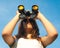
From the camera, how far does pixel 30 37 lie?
5188 mm

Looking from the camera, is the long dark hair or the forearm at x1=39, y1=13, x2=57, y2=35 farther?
the long dark hair

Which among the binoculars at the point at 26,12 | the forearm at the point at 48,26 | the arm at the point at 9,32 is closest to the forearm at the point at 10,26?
the arm at the point at 9,32

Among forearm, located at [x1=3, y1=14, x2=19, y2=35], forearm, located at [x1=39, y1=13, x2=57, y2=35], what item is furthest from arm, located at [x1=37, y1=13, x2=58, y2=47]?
forearm, located at [x1=3, y1=14, x2=19, y2=35]

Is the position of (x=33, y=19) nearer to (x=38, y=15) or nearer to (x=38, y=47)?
(x=38, y=15)

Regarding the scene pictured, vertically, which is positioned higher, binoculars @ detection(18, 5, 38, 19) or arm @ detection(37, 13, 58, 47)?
binoculars @ detection(18, 5, 38, 19)

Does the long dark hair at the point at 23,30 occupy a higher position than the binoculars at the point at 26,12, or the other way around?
the binoculars at the point at 26,12

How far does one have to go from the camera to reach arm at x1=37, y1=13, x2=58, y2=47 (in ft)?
16.8

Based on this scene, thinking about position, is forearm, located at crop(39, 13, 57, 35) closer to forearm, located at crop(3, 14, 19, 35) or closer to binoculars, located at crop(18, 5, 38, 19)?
binoculars, located at crop(18, 5, 38, 19)

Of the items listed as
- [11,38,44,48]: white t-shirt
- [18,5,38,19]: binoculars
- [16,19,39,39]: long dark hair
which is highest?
[18,5,38,19]: binoculars

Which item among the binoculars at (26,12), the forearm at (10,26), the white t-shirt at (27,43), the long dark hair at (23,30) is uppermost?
the binoculars at (26,12)

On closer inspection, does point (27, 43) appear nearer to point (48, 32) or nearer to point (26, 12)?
point (48, 32)

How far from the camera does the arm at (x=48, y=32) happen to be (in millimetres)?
5105

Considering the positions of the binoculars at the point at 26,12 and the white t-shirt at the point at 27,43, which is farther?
the binoculars at the point at 26,12

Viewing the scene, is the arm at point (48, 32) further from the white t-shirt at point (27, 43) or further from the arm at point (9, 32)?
the arm at point (9, 32)
